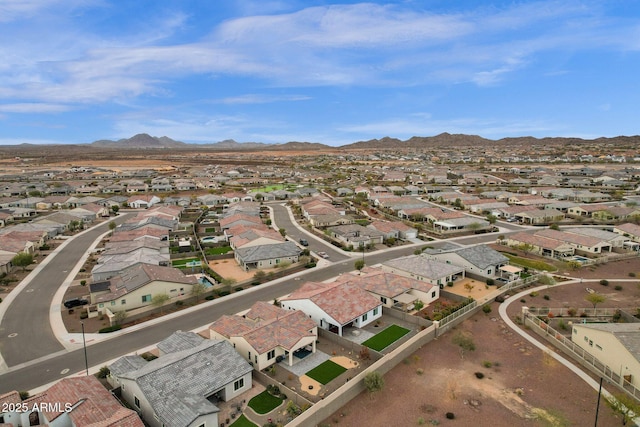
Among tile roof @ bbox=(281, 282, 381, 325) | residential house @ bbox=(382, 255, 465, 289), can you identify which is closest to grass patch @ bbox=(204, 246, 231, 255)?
tile roof @ bbox=(281, 282, 381, 325)

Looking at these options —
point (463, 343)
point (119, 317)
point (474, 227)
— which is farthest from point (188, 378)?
point (474, 227)

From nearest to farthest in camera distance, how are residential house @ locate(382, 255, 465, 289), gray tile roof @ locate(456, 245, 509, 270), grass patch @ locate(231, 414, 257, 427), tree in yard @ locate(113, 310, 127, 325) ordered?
1. grass patch @ locate(231, 414, 257, 427)
2. tree in yard @ locate(113, 310, 127, 325)
3. residential house @ locate(382, 255, 465, 289)
4. gray tile roof @ locate(456, 245, 509, 270)

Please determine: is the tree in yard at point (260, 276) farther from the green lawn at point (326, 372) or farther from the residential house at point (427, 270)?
the green lawn at point (326, 372)

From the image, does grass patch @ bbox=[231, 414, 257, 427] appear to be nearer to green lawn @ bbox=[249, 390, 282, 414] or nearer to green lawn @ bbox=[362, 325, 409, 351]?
green lawn @ bbox=[249, 390, 282, 414]

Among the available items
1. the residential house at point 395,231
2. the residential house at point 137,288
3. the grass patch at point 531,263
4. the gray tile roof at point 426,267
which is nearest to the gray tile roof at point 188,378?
the residential house at point 137,288

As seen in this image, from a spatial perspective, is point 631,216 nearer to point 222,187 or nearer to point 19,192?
point 222,187

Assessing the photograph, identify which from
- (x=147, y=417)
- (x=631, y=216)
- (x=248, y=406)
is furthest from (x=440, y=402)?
(x=631, y=216)
